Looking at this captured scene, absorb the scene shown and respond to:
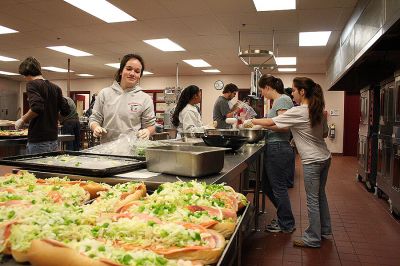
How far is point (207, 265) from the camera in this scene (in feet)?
Result: 2.88

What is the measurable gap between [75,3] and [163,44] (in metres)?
3.08

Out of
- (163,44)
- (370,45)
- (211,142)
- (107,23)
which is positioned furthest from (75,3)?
(370,45)

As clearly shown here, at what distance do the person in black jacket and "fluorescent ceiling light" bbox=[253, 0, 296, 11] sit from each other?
140 inches

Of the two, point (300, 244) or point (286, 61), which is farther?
point (286, 61)

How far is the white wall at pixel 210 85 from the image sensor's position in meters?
12.5

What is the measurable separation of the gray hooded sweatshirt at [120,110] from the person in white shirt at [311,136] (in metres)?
1.19

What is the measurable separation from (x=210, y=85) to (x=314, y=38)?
6.80 meters

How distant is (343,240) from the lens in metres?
3.54

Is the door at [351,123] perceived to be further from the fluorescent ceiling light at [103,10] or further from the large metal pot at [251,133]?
the large metal pot at [251,133]

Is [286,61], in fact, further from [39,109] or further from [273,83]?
[39,109]

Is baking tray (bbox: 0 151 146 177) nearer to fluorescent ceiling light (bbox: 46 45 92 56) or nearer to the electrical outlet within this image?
fluorescent ceiling light (bbox: 46 45 92 56)

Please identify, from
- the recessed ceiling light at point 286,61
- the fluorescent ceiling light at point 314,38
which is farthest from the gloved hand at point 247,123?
the recessed ceiling light at point 286,61

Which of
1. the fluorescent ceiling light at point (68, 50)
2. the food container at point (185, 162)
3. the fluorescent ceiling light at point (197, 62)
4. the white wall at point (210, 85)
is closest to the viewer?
the food container at point (185, 162)

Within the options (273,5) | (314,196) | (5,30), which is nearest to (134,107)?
(314,196)
